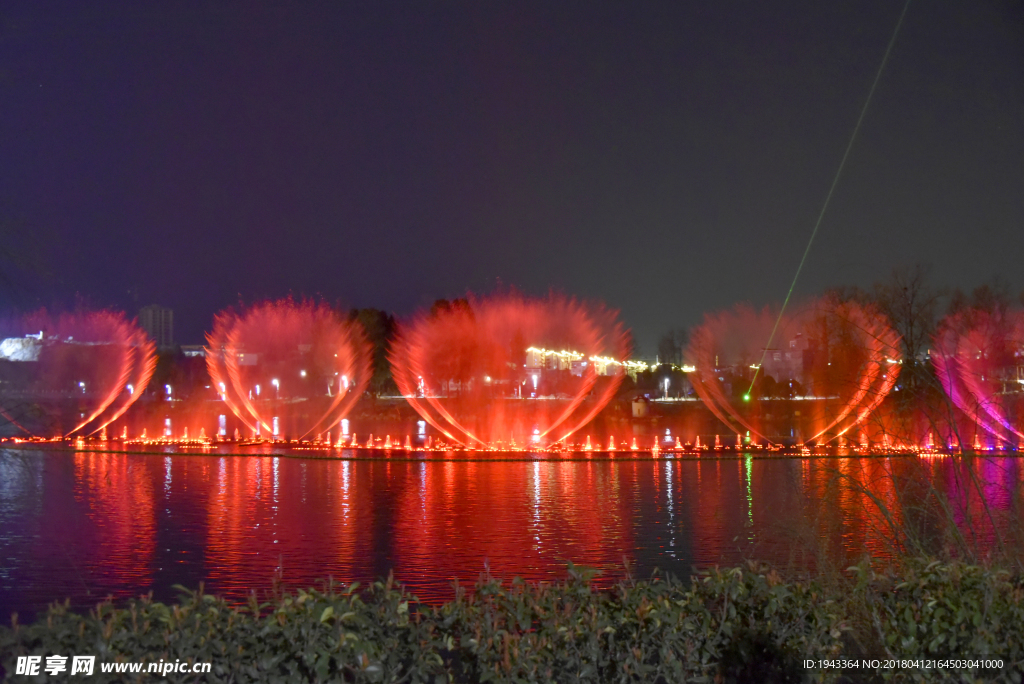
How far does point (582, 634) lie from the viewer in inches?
179

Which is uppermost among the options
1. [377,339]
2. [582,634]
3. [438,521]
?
[377,339]

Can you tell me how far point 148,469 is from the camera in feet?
73.2

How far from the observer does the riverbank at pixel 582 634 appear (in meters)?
4.08

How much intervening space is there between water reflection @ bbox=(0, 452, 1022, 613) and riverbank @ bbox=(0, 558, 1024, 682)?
100 centimetres

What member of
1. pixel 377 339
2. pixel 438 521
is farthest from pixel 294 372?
pixel 438 521

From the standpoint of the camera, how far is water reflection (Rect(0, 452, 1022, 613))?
817 centimetres

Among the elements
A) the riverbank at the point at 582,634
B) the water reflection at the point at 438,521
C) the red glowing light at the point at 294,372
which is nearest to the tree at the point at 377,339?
the red glowing light at the point at 294,372

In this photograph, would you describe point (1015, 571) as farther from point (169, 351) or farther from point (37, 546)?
point (169, 351)

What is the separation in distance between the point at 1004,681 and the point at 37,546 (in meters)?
11.1

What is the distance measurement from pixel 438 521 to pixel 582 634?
949 centimetres

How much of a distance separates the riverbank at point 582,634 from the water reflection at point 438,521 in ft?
3.28
